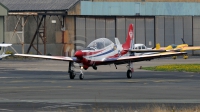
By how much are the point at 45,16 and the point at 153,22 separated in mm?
15396

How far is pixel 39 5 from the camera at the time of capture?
3369 inches

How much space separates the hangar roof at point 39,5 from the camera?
275ft

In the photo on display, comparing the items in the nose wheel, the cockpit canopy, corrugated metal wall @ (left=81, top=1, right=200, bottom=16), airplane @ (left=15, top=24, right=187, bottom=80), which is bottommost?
the nose wheel

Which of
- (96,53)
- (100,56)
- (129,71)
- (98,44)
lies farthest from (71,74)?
(129,71)

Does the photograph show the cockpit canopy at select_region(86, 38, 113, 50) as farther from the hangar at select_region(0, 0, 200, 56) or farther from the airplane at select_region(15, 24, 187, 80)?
the hangar at select_region(0, 0, 200, 56)

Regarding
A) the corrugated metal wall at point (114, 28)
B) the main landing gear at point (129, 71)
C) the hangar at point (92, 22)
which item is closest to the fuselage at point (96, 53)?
the main landing gear at point (129, 71)

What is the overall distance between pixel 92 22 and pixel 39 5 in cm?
722

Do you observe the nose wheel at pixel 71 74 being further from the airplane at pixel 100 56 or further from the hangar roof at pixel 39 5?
the hangar roof at pixel 39 5

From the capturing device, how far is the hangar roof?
8394 centimetres

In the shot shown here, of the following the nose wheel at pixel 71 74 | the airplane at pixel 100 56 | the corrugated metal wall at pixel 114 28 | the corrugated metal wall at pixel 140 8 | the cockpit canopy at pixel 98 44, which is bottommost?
the nose wheel at pixel 71 74

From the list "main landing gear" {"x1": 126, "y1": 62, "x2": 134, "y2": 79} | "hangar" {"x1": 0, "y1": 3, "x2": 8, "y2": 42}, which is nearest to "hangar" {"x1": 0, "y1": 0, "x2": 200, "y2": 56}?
"hangar" {"x1": 0, "y1": 3, "x2": 8, "y2": 42}

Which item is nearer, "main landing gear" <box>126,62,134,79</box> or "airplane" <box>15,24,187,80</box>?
"airplane" <box>15,24,187,80</box>

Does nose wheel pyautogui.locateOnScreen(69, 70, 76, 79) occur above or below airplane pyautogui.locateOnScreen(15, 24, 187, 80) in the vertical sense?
below

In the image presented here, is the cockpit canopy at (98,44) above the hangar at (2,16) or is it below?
below
